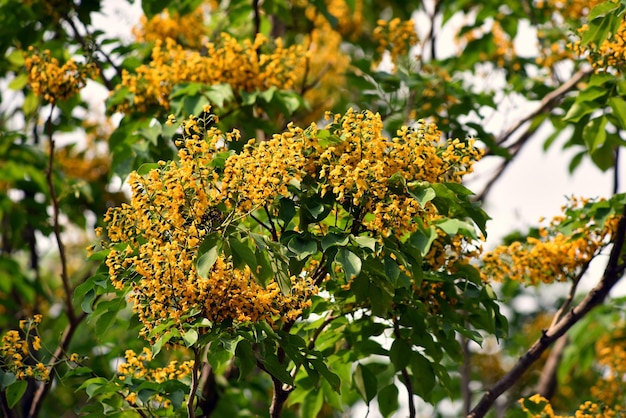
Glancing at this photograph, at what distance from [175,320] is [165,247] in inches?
9.3

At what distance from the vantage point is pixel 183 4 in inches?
232

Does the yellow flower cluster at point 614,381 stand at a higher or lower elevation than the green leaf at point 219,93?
lower

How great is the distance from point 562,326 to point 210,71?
2178 millimetres

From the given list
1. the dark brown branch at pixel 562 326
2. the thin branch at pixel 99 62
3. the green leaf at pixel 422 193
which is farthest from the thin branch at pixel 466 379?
the thin branch at pixel 99 62

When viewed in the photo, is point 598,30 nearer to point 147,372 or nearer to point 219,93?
point 219,93

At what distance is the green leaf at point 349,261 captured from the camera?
3142mm

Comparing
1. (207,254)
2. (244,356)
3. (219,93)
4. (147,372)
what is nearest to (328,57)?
(219,93)

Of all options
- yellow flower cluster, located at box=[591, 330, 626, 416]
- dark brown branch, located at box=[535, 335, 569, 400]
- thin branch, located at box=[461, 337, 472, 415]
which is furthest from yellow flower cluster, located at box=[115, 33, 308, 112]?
dark brown branch, located at box=[535, 335, 569, 400]

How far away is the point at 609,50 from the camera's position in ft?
14.4

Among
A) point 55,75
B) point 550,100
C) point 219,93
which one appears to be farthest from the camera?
point 550,100

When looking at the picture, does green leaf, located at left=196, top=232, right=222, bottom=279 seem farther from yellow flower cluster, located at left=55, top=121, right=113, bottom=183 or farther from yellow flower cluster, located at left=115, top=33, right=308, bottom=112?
yellow flower cluster, located at left=55, top=121, right=113, bottom=183

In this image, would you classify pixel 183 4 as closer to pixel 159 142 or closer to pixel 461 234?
pixel 159 142

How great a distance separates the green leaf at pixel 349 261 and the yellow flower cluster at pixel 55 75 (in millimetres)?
2305

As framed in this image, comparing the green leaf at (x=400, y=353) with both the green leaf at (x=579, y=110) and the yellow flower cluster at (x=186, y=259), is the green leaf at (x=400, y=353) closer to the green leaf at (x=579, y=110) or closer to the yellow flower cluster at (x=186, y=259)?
the yellow flower cluster at (x=186, y=259)
